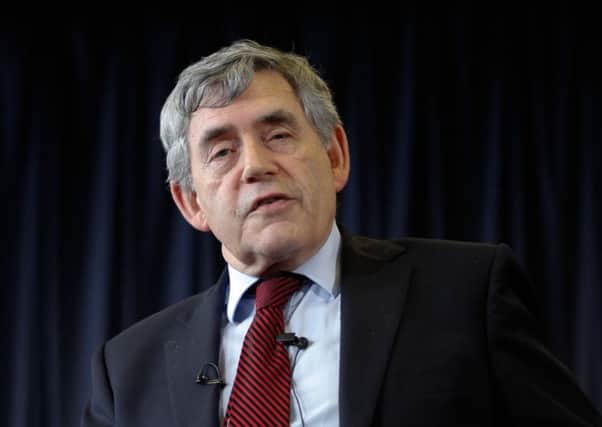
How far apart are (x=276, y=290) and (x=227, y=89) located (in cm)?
46

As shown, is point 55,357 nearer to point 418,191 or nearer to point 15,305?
point 15,305

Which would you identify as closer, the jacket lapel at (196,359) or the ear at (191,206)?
the jacket lapel at (196,359)

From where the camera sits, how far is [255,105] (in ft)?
5.54

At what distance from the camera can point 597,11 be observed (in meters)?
2.78

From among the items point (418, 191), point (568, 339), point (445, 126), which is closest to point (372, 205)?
point (418, 191)

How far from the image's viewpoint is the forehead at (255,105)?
1679 mm

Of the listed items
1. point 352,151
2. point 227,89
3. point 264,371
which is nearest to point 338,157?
point 227,89

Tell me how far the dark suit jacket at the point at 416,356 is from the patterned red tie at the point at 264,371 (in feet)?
0.23

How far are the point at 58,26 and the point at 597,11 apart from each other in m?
1.98

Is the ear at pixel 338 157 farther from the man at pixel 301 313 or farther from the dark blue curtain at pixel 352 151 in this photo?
the dark blue curtain at pixel 352 151

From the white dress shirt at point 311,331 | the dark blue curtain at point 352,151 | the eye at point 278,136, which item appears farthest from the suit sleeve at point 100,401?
the dark blue curtain at point 352,151

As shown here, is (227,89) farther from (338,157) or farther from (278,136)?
(338,157)

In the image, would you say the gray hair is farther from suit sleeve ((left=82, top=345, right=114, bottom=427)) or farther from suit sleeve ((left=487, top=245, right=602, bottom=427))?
suit sleeve ((left=487, top=245, right=602, bottom=427))

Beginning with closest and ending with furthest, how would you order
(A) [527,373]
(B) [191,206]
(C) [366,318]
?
(A) [527,373] → (C) [366,318] → (B) [191,206]
